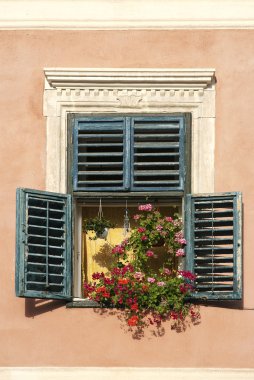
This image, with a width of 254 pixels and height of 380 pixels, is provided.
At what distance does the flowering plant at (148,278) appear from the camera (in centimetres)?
1458

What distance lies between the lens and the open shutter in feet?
47.9

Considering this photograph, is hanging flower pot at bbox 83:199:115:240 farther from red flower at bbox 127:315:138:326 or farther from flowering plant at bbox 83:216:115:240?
red flower at bbox 127:315:138:326

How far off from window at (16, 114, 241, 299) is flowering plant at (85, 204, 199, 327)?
0.15 m

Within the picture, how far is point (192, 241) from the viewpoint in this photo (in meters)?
14.8

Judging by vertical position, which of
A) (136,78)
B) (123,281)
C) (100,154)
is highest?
(136,78)

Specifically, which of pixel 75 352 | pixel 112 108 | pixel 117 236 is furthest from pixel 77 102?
pixel 75 352

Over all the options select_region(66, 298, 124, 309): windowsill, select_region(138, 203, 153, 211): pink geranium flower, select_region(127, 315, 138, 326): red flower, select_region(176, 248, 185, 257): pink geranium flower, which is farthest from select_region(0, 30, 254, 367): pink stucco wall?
select_region(138, 203, 153, 211): pink geranium flower

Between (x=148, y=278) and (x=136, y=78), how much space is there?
181 cm

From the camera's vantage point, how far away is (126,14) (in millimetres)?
15164

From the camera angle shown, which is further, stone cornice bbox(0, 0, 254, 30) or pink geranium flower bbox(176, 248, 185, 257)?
stone cornice bbox(0, 0, 254, 30)

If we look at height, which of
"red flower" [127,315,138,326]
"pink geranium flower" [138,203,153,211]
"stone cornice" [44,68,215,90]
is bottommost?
"red flower" [127,315,138,326]

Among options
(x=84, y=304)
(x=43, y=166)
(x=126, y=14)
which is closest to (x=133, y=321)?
(x=84, y=304)

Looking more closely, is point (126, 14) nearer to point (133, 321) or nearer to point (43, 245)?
point (43, 245)

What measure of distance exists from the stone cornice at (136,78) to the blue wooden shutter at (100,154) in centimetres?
Result: 33
